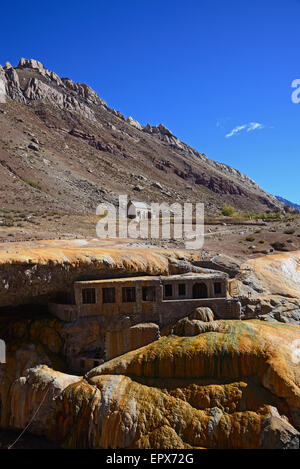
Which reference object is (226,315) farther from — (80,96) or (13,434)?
(80,96)

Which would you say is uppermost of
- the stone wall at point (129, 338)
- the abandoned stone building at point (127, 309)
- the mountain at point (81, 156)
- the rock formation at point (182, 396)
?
the mountain at point (81, 156)

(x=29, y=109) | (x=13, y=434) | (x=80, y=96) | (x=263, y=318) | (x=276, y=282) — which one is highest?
(x=80, y=96)

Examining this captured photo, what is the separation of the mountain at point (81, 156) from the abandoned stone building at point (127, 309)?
34213 millimetres

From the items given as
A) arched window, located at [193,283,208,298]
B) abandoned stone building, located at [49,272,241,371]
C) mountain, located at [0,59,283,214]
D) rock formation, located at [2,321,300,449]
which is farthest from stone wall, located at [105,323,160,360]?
mountain, located at [0,59,283,214]

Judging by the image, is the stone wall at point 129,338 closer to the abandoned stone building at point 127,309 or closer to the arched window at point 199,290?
the abandoned stone building at point 127,309

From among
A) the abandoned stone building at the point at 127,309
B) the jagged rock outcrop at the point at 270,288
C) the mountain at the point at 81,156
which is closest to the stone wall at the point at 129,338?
the abandoned stone building at the point at 127,309

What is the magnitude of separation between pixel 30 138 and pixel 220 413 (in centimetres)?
7716

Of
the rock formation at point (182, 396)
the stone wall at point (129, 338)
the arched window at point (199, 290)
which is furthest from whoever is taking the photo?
the arched window at point (199, 290)

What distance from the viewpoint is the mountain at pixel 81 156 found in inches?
2660

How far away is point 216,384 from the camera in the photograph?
1844cm

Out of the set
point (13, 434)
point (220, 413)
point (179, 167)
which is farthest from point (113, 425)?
point (179, 167)

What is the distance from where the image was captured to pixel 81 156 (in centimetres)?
9056

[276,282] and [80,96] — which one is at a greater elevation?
[80,96]

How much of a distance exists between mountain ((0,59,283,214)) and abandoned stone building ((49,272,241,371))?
3421cm
